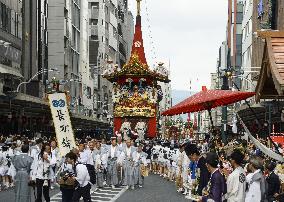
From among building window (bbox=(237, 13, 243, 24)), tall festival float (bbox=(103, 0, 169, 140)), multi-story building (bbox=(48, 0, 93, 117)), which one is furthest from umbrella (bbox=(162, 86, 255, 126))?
building window (bbox=(237, 13, 243, 24))

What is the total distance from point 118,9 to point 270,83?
326 ft

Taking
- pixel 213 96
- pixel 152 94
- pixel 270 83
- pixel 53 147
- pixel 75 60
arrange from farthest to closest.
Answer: pixel 75 60 → pixel 152 94 → pixel 53 147 → pixel 213 96 → pixel 270 83

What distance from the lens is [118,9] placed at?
10694 cm

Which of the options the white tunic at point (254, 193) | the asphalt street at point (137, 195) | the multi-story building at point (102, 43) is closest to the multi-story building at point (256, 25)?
the asphalt street at point (137, 195)

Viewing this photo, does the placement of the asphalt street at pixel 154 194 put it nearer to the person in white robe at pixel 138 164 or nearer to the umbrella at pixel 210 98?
the person in white robe at pixel 138 164

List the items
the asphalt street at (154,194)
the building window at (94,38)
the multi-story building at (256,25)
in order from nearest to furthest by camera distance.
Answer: the asphalt street at (154,194)
the multi-story building at (256,25)
the building window at (94,38)

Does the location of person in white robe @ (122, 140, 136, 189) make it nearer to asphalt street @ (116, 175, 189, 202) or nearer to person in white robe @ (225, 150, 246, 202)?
asphalt street @ (116, 175, 189, 202)

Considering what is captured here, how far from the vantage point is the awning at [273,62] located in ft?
22.6

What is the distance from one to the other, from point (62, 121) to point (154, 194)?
443 cm

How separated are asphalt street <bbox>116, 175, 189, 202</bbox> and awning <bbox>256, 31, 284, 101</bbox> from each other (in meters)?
9.47

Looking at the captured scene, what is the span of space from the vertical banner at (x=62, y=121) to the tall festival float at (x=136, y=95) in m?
29.1

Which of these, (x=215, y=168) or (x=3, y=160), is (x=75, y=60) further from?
(x=215, y=168)

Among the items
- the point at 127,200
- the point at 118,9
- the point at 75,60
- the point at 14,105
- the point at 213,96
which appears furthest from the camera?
the point at 118,9

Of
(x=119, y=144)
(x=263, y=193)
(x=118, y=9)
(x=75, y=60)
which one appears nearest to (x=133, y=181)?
(x=119, y=144)
